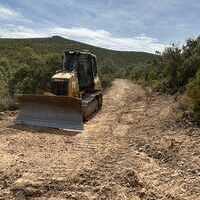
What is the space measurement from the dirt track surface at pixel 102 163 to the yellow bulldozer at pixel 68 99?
0.63 m

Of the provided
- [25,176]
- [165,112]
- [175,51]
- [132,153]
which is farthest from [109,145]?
[175,51]

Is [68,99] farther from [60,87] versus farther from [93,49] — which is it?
[93,49]

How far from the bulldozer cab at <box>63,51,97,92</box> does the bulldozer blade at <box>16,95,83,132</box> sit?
3.04 meters

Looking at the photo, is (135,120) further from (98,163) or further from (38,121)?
(98,163)

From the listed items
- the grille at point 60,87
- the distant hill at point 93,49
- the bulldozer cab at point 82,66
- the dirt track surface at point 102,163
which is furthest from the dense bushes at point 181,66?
the distant hill at point 93,49

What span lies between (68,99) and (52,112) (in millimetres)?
675

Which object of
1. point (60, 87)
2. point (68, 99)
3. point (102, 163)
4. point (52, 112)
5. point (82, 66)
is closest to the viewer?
point (102, 163)

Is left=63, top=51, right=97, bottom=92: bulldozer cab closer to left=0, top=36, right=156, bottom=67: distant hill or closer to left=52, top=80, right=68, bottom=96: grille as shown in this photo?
left=52, top=80, right=68, bottom=96: grille

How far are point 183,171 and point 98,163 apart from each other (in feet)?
5.83

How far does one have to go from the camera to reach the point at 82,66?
1780cm

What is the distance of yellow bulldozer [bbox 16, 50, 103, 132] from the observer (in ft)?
46.3

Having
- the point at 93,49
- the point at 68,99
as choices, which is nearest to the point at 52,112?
the point at 68,99

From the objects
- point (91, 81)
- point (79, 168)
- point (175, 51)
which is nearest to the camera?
point (79, 168)

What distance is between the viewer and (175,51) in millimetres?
30078
